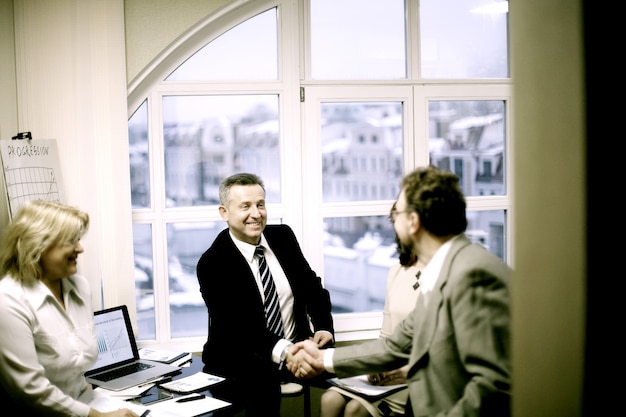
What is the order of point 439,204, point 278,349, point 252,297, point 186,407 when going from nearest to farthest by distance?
point 439,204
point 186,407
point 278,349
point 252,297

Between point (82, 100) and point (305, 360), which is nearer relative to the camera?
point (305, 360)

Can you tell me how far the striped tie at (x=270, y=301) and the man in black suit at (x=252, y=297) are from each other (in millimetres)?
21

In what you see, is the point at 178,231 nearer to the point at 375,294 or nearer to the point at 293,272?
the point at 293,272

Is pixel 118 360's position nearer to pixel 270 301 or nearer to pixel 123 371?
pixel 123 371

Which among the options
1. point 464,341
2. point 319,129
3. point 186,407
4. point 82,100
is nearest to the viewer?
point 464,341

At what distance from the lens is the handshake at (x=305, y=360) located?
2.36 meters

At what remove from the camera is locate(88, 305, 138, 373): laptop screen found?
2506 millimetres

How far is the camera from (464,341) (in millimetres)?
1410

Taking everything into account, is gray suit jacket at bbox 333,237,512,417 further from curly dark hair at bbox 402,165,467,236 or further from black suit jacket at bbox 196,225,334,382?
black suit jacket at bbox 196,225,334,382

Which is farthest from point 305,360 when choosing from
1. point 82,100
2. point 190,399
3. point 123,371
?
point 82,100

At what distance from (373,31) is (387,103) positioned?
454 millimetres

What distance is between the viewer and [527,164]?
0.73 metres

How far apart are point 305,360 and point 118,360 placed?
842 mm

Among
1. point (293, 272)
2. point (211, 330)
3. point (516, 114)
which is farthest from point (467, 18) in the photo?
point (516, 114)
